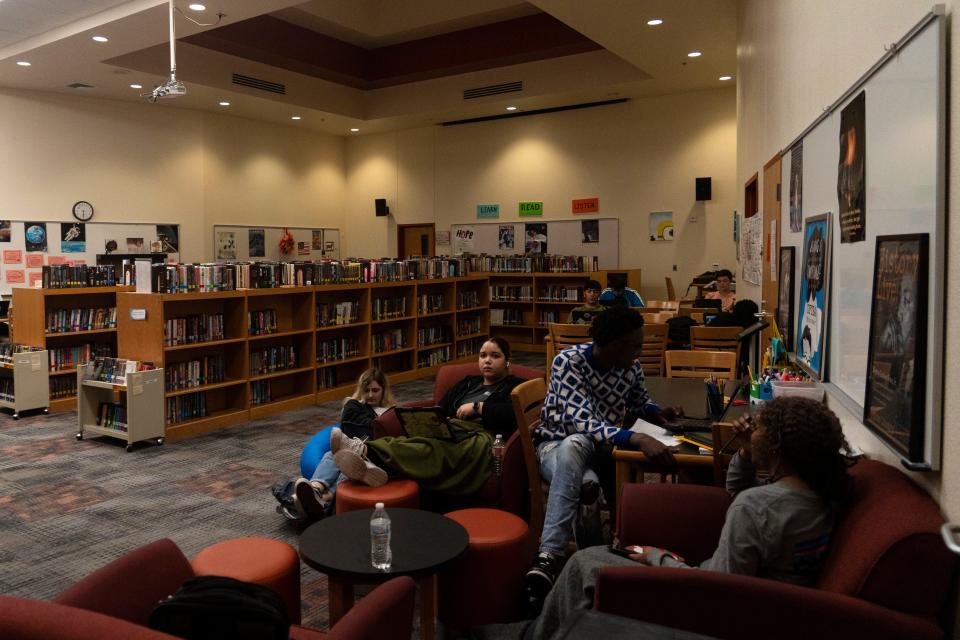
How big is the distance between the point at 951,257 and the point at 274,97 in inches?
439

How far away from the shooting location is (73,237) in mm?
10484

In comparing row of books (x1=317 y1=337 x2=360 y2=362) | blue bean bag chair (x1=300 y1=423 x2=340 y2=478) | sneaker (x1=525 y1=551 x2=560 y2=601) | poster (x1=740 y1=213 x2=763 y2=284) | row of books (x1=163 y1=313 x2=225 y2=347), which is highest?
poster (x1=740 y1=213 x2=763 y2=284)

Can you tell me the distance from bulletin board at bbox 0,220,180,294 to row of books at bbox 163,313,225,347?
189 inches

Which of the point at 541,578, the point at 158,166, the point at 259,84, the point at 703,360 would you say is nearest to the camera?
the point at 541,578

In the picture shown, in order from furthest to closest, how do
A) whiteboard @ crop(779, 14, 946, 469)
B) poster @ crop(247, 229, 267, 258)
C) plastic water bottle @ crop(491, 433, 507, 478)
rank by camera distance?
poster @ crop(247, 229, 267, 258) < plastic water bottle @ crop(491, 433, 507, 478) < whiteboard @ crop(779, 14, 946, 469)

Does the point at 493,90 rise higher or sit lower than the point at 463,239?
higher

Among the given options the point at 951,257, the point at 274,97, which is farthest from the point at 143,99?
the point at 951,257

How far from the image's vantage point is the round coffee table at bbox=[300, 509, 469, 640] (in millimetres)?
2506

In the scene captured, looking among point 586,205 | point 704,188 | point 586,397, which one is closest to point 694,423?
point 586,397

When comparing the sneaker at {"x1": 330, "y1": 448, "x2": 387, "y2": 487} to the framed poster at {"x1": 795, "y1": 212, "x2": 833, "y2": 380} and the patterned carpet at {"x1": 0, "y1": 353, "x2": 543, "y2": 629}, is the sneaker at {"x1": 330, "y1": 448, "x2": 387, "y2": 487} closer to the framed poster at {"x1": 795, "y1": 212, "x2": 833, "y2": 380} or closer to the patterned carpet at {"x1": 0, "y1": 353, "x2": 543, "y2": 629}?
the patterned carpet at {"x1": 0, "y1": 353, "x2": 543, "y2": 629}

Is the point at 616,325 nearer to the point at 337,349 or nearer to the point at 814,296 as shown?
the point at 814,296

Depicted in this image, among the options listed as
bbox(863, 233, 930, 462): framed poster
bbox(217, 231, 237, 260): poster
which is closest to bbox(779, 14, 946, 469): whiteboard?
bbox(863, 233, 930, 462): framed poster

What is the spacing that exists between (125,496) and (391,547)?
297 centimetres

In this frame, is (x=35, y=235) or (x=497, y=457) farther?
(x=35, y=235)
